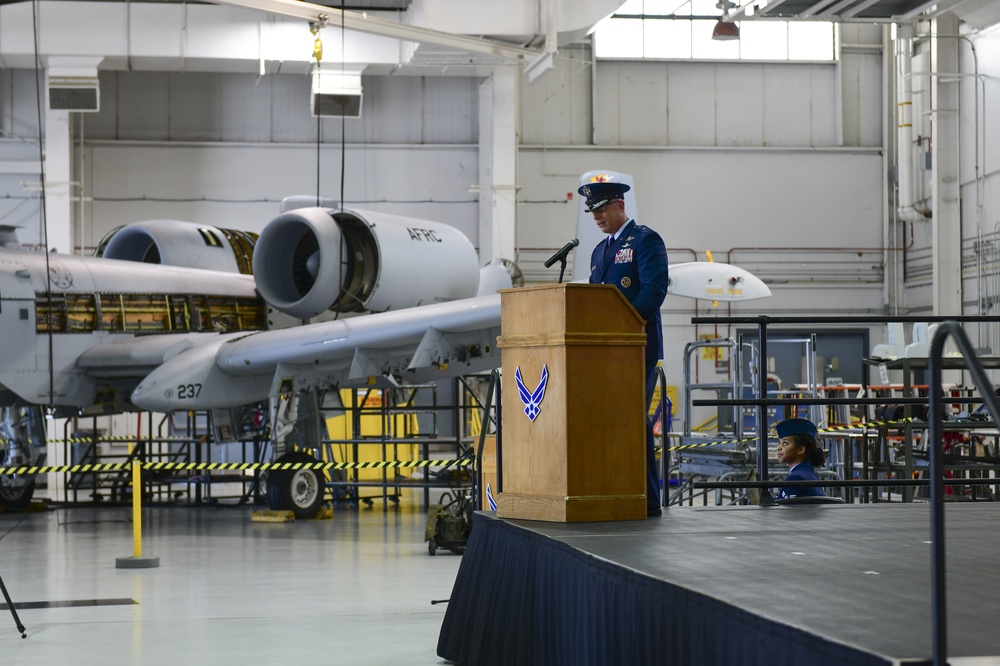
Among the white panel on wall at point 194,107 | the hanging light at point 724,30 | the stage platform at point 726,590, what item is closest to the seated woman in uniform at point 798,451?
the stage platform at point 726,590

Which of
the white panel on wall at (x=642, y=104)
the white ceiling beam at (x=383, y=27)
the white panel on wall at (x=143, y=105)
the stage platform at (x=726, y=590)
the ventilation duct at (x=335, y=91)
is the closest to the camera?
the stage platform at (x=726, y=590)

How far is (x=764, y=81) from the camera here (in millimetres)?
24500

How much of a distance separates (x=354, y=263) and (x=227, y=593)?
605 cm

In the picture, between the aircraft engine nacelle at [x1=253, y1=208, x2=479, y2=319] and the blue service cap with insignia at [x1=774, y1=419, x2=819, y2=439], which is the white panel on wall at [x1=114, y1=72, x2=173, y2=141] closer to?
the aircraft engine nacelle at [x1=253, y1=208, x2=479, y2=319]

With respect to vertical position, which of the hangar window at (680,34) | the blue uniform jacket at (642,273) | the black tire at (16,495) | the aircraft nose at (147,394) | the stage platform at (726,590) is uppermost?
the hangar window at (680,34)

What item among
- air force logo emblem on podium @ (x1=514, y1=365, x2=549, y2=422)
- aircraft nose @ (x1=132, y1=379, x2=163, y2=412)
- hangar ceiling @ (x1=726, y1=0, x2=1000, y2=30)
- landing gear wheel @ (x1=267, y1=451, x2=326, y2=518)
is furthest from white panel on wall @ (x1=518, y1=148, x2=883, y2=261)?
air force logo emblem on podium @ (x1=514, y1=365, x2=549, y2=422)

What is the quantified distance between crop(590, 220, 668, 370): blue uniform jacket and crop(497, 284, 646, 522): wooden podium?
550 mm

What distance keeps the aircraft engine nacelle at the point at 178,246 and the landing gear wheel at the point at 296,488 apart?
318 centimetres

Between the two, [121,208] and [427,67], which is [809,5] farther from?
[121,208]

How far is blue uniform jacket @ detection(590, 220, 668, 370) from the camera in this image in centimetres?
523

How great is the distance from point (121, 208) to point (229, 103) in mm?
2817

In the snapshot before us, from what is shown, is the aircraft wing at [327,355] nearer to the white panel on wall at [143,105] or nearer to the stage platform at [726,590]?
the stage platform at [726,590]

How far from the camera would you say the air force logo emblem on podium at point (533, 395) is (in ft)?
15.2

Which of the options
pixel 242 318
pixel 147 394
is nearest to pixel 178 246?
pixel 242 318
